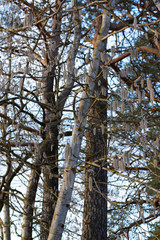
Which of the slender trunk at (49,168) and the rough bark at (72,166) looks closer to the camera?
the rough bark at (72,166)

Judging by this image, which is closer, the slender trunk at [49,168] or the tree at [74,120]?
the tree at [74,120]

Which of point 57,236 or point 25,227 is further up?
point 25,227

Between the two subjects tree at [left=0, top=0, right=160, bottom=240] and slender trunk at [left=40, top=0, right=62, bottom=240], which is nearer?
tree at [left=0, top=0, right=160, bottom=240]

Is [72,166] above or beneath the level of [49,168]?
beneath

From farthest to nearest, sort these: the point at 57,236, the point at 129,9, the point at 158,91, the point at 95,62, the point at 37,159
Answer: the point at 158,91, the point at 129,9, the point at 37,159, the point at 95,62, the point at 57,236

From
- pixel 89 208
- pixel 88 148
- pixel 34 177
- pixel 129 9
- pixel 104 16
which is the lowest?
pixel 89 208

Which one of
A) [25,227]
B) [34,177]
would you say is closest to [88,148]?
[34,177]

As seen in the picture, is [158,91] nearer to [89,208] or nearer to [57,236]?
[89,208]

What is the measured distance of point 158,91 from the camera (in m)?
6.22

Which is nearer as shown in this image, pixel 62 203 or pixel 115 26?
pixel 62 203

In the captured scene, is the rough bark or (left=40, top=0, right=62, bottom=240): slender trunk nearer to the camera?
the rough bark

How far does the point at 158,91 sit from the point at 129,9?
1.74 m

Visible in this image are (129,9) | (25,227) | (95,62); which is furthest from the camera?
(129,9)

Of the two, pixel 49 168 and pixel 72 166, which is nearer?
pixel 72 166
